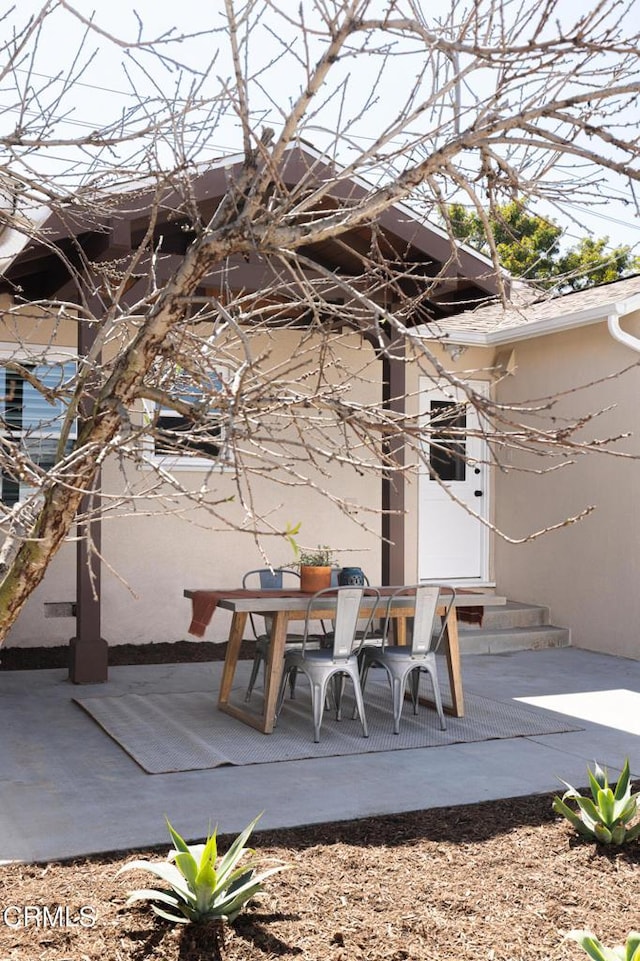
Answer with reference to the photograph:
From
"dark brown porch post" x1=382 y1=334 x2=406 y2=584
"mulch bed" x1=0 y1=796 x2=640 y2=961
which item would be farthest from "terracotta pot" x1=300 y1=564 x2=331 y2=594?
"mulch bed" x1=0 y1=796 x2=640 y2=961

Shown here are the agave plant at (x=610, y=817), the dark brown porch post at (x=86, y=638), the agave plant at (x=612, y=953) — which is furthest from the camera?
the dark brown porch post at (x=86, y=638)

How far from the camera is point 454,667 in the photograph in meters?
6.55

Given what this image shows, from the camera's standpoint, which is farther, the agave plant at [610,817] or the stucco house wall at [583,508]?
the stucco house wall at [583,508]

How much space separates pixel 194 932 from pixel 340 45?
267 cm

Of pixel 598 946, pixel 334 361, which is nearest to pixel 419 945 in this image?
pixel 598 946

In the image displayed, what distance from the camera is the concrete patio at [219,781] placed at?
13.9 ft

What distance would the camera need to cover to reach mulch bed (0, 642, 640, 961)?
9.75 ft

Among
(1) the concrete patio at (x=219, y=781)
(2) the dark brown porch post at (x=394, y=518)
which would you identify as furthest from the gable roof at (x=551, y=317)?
(1) the concrete patio at (x=219, y=781)

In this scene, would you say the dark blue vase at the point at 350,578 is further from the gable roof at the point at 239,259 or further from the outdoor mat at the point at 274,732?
the gable roof at the point at 239,259

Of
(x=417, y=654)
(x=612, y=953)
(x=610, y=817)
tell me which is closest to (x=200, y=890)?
(x=612, y=953)

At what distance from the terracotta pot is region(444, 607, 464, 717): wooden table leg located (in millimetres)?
908

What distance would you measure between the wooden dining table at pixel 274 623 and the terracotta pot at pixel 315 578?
0.30ft

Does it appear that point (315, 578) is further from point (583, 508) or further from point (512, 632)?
point (583, 508)

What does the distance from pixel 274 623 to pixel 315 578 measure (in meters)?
0.64
